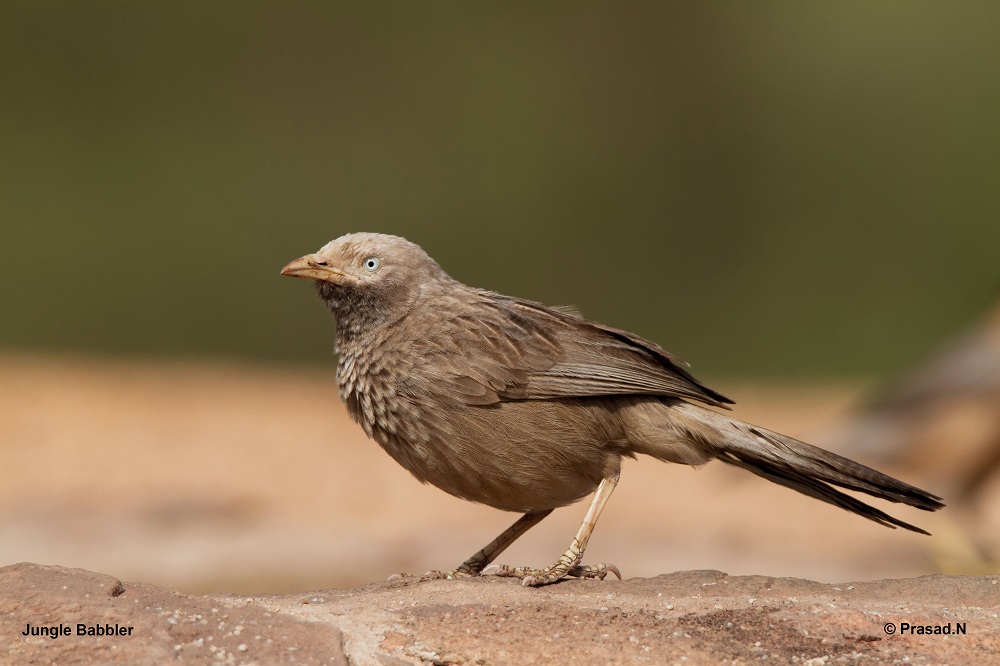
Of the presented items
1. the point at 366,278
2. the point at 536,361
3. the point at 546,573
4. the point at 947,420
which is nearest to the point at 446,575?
the point at 546,573

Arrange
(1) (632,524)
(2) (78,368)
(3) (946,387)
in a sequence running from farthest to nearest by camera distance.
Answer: (2) (78,368)
(3) (946,387)
(1) (632,524)

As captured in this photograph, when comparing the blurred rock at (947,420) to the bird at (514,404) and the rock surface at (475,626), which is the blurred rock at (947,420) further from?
the rock surface at (475,626)

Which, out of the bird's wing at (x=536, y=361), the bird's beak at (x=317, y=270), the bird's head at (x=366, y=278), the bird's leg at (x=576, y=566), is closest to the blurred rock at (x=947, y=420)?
the bird's wing at (x=536, y=361)

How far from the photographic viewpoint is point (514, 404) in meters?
4.58

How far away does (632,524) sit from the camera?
8.33m

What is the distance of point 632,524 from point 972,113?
15.5 metres

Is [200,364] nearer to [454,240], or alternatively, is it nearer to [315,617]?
[454,240]

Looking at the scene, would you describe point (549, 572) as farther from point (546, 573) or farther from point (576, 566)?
point (576, 566)

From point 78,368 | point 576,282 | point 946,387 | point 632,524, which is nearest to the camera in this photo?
point 632,524

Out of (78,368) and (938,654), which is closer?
(938,654)

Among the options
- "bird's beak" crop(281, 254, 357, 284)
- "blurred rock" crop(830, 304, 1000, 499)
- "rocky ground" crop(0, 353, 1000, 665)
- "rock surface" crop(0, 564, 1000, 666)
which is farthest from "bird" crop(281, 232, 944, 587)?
"blurred rock" crop(830, 304, 1000, 499)

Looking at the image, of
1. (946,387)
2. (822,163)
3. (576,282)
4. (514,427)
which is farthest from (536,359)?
(822,163)

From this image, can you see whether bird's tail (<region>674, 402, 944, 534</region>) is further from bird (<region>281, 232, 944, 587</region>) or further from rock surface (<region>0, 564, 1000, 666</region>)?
rock surface (<region>0, 564, 1000, 666</region>)

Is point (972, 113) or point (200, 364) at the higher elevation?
point (972, 113)
